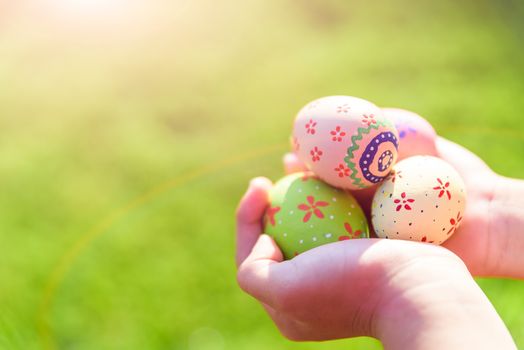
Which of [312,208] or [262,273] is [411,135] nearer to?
[312,208]

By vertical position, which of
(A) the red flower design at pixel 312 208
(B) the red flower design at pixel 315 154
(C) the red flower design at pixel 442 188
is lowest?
(A) the red flower design at pixel 312 208

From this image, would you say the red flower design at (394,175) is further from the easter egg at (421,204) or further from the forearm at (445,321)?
the forearm at (445,321)

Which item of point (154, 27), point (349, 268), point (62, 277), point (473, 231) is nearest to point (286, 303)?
point (349, 268)

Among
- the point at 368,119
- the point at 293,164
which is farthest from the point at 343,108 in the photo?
the point at 293,164

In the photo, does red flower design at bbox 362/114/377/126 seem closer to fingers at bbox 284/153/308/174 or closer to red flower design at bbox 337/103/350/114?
red flower design at bbox 337/103/350/114

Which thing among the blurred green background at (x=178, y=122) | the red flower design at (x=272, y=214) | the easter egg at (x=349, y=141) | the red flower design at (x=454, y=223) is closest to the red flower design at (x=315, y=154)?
the easter egg at (x=349, y=141)

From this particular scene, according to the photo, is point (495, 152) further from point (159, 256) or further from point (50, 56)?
point (50, 56)

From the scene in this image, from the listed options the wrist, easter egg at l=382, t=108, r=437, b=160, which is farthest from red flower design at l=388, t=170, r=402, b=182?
the wrist
